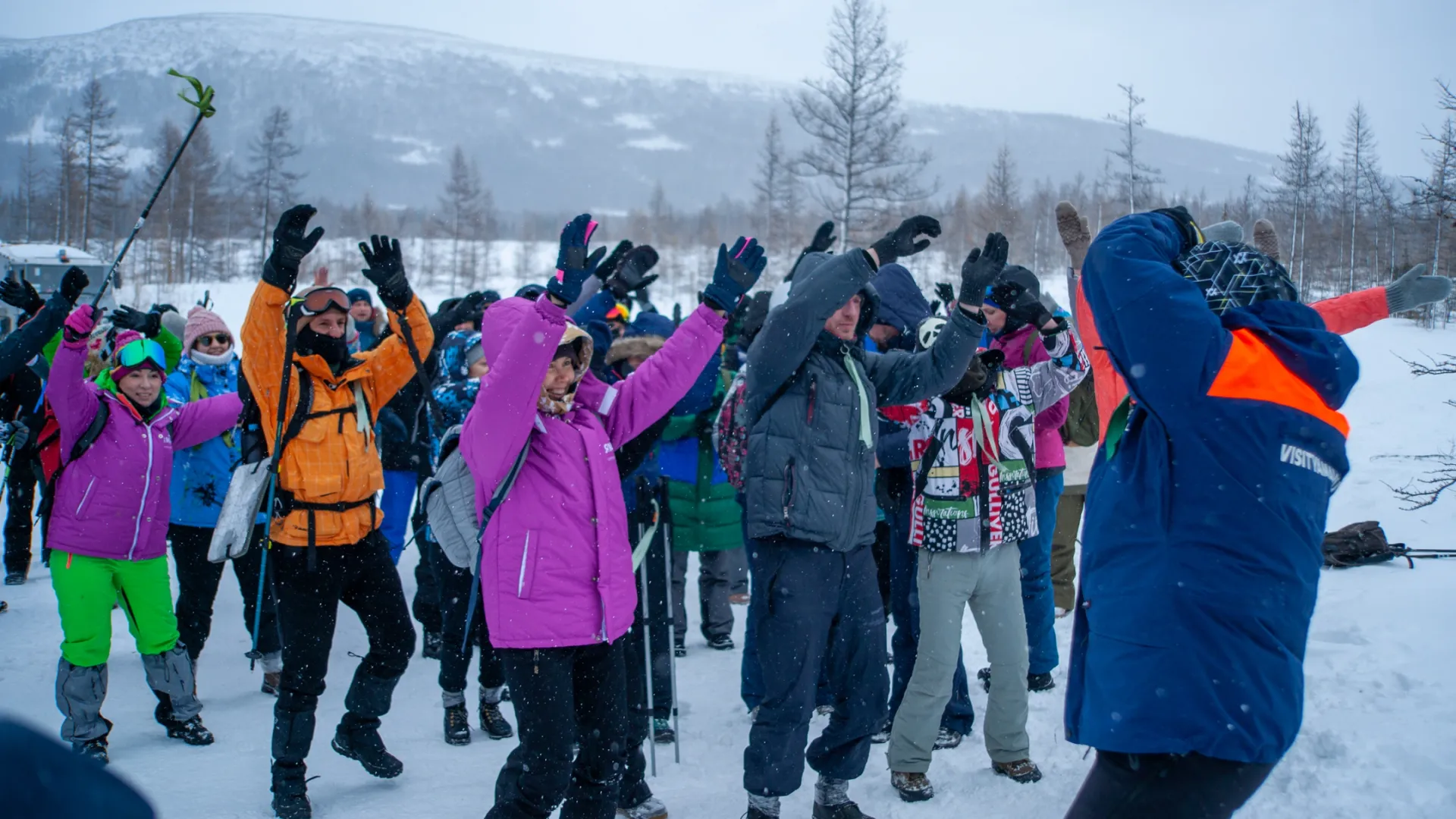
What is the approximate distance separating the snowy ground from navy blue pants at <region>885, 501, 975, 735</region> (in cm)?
16

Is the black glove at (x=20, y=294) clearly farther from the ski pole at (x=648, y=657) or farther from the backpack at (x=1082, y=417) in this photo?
the backpack at (x=1082, y=417)

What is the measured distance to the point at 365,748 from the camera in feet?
13.7

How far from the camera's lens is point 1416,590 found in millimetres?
5148

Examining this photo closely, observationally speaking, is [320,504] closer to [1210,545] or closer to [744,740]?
[744,740]

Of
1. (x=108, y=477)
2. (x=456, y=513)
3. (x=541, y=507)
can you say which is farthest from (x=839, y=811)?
(x=108, y=477)

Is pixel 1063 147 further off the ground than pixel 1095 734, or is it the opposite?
pixel 1063 147

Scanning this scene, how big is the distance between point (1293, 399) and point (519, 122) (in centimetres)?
13950

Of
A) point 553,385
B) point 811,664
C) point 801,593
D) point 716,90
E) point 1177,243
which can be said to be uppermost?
point 716,90

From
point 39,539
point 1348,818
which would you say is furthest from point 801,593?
point 39,539

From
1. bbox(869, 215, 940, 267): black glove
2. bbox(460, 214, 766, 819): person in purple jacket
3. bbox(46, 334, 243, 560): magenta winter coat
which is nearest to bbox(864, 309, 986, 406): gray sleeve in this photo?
bbox(869, 215, 940, 267): black glove

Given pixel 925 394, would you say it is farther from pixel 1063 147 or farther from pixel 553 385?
pixel 1063 147

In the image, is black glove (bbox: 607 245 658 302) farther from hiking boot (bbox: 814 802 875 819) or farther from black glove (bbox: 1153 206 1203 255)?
hiking boot (bbox: 814 802 875 819)

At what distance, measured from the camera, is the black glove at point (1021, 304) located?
419cm

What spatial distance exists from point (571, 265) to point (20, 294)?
3577 mm
